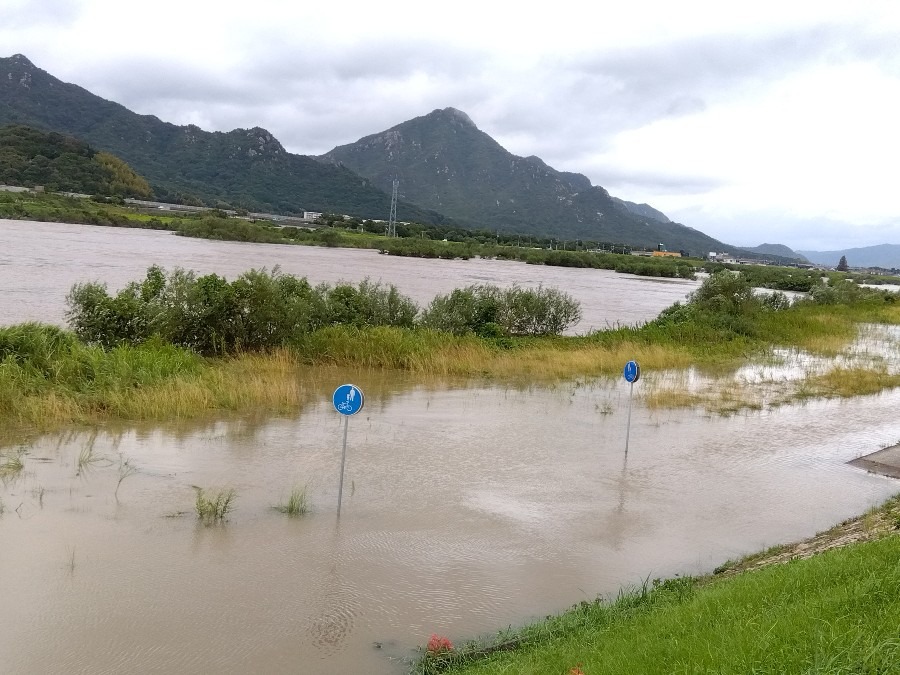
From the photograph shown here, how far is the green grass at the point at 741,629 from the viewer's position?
3.81 meters

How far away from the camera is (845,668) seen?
3.51 metres

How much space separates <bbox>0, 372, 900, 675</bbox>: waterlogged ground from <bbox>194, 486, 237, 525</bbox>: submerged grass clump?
13cm

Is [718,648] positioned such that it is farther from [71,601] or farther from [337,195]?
[337,195]

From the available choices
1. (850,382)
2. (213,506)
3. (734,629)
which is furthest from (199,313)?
(850,382)

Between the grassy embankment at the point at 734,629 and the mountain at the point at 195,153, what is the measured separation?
15239 cm

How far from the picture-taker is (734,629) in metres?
4.45

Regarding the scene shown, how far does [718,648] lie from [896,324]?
4352 cm

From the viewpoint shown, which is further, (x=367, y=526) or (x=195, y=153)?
(x=195, y=153)

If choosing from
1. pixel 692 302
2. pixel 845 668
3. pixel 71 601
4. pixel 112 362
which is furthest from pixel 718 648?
pixel 692 302

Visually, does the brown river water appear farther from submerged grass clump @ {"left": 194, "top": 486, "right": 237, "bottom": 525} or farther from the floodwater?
the floodwater

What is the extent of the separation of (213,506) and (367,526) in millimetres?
1747

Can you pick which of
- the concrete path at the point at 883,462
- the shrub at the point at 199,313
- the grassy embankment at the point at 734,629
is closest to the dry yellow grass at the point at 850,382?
the concrete path at the point at 883,462

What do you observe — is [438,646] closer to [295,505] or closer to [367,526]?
[367,526]

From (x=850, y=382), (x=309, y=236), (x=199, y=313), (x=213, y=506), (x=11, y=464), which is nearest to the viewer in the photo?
(x=213, y=506)
